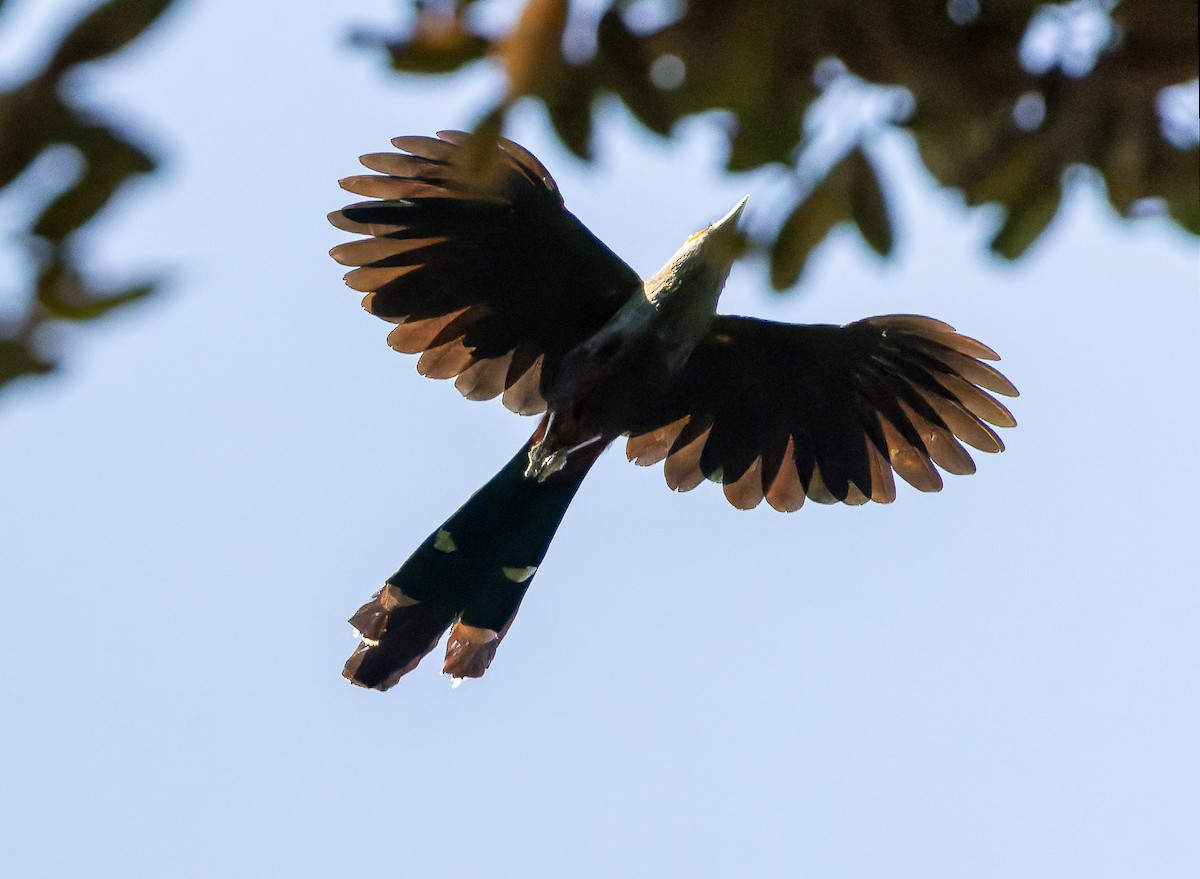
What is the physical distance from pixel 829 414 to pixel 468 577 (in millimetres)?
1838

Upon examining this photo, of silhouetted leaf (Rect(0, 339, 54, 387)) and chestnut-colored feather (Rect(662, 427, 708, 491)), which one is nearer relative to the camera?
silhouetted leaf (Rect(0, 339, 54, 387))

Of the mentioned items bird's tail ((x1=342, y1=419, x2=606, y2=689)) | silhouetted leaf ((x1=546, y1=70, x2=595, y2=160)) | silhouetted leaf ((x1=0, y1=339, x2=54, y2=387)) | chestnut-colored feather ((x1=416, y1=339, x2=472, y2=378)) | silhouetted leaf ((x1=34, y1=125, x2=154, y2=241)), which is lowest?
silhouetted leaf ((x1=0, y1=339, x2=54, y2=387))

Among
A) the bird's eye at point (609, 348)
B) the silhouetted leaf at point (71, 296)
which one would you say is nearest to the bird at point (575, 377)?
the bird's eye at point (609, 348)

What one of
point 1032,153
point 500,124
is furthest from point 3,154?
point 1032,153

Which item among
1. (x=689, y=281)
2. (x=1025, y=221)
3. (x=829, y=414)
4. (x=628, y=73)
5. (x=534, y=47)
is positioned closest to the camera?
(x=534, y=47)

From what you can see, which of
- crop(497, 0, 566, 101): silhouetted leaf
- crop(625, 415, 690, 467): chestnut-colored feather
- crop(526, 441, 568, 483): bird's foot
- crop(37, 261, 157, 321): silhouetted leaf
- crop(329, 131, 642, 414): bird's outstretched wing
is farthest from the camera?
crop(625, 415, 690, 467): chestnut-colored feather

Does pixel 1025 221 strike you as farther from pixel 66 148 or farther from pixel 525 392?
pixel 525 392

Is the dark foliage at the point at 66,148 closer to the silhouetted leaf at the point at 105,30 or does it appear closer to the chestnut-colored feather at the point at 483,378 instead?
the silhouetted leaf at the point at 105,30

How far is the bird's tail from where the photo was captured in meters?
5.65

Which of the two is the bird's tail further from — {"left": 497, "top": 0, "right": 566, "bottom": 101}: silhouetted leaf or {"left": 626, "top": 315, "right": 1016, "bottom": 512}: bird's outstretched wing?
{"left": 497, "top": 0, "right": 566, "bottom": 101}: silhouetted leaf

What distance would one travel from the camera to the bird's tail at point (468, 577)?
565 cm

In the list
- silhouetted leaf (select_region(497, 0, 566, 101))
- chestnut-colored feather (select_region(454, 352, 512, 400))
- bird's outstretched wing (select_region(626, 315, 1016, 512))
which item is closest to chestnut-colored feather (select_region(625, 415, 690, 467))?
bird's outstretched wing (select_region(626, 315, 1016, 512))

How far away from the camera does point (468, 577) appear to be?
5770 millimetres

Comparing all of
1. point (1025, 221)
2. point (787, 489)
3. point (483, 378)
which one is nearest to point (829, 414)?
point (787, 489)
